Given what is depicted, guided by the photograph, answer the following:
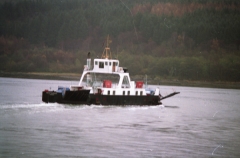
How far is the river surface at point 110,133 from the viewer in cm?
3528

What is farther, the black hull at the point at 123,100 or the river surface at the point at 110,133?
the black hull at the point at 123,100

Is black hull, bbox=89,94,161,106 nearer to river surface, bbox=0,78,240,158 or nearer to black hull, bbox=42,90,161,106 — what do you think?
black hull, bbox=42,90,161,106

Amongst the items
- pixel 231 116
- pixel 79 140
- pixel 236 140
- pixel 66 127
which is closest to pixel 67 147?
pixel 79 140

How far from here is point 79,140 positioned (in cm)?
3862

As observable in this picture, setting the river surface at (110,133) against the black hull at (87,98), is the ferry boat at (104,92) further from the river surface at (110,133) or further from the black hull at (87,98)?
the river surface at (110,133)

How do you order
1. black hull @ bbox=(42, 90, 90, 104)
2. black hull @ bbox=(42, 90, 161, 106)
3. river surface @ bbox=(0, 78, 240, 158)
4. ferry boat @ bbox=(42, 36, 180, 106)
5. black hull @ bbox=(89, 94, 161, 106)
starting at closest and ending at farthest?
river surface @ bbox=(0, 78, 240, 158), black hull @ bbox=(42, 90, 90, 104), black hull @ bbox=(42, 90, 161, 106), ferry boat @ bbox=(42, 36, 180, 106), black hull @ bbox=(89, 94, 161, 106)

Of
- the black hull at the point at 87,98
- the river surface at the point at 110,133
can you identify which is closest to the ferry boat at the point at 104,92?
the black hull at the point at 87,98

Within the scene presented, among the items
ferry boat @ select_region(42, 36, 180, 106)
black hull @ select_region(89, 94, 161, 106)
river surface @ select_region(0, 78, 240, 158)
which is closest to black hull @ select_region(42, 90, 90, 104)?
ferry boat @ select_region(42, 36, 180, 106)

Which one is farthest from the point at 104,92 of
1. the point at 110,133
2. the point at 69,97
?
the point at 110,133

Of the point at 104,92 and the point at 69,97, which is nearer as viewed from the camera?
the point at 69,97

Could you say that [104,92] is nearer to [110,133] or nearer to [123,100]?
[123,100]

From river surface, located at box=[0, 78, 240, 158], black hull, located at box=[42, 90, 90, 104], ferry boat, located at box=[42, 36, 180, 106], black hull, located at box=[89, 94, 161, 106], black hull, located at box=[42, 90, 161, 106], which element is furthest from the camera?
black hull, located at box=[89, 94, 161, 106]

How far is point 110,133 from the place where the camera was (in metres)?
43.2

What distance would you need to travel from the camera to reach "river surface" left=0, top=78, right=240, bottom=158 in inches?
1389
